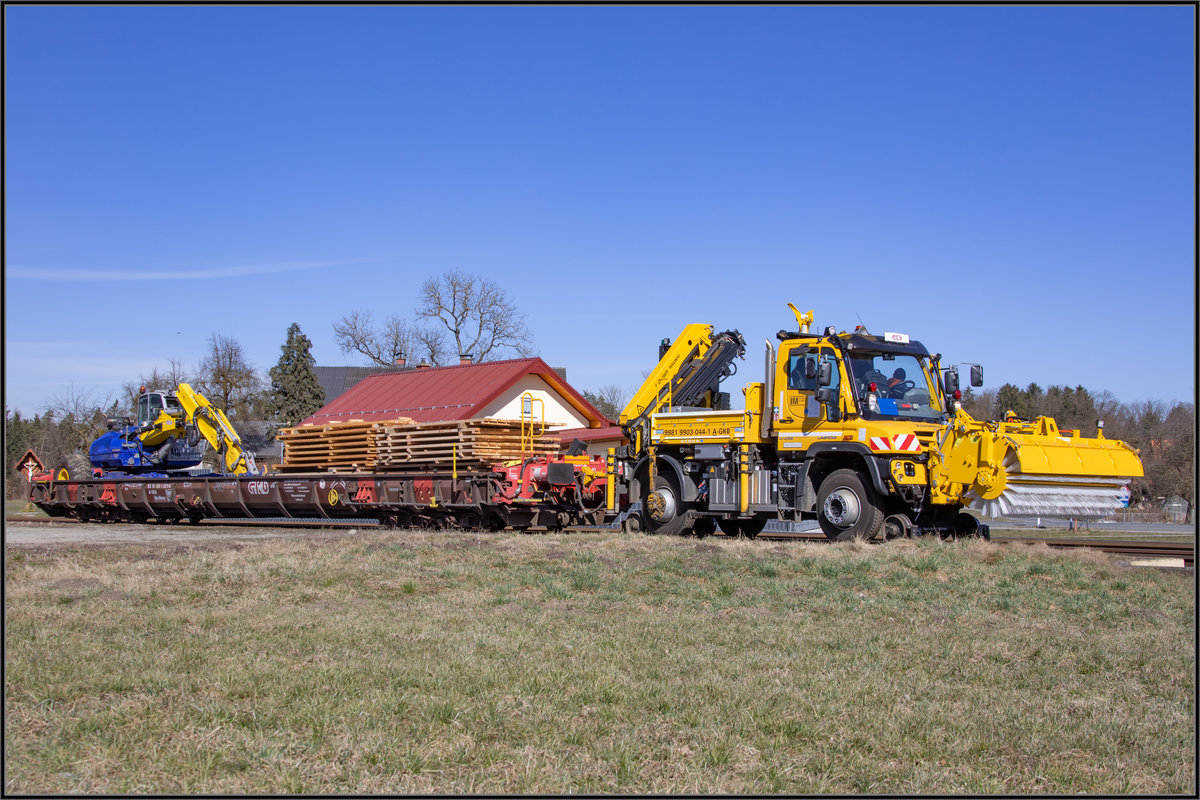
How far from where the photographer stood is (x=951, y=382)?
52.4 ft

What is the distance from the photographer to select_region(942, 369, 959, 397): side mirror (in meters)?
16.0

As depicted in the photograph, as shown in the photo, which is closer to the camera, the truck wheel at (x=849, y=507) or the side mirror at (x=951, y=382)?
the truck wheel at (x=849, y=507)

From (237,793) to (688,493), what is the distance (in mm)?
13658

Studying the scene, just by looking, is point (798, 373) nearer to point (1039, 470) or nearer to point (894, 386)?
point (894, 386)

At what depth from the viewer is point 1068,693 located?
6.70 m

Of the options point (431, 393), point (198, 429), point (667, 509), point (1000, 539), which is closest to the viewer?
point (1000, 539)

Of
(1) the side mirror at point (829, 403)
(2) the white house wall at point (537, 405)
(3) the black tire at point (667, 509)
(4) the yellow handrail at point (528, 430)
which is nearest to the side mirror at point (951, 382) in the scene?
(1) the side mirror at point (829, 403)

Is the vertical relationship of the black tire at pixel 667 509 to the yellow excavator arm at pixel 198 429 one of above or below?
below

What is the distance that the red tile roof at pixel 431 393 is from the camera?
83.4ft

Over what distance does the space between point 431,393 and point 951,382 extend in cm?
1459

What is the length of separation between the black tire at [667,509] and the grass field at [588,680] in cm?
619

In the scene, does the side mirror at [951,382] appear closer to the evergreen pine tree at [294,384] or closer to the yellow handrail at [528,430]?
the yellow handrail at [528,430]

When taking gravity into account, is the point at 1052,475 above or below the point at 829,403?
below

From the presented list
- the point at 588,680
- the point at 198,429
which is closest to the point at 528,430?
the point at 198,429
